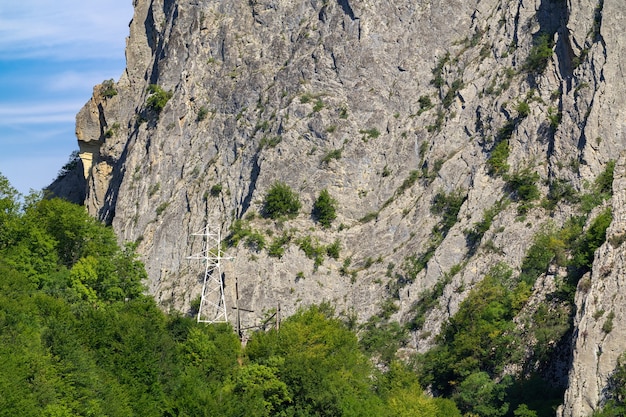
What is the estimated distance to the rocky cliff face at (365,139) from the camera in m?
86.1

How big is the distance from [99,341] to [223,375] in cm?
781

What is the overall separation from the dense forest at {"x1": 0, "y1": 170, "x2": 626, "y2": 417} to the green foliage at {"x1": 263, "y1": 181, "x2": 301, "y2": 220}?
7303mm

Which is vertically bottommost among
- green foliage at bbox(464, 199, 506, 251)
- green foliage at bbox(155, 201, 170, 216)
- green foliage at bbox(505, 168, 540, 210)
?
green foliage at bbox(464, 199, 506, 251)

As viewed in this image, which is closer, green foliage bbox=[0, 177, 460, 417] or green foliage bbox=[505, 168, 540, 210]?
green foliage bbox=[0, 177, 460, 417]

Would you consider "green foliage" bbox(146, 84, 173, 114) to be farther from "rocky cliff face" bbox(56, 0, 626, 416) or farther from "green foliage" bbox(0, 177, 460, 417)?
"green foliage" bbox(0, 177, 460, 417)

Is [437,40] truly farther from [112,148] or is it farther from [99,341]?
[99,341]

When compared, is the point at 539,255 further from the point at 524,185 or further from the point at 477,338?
the point at 477,338

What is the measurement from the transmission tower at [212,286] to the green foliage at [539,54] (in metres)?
21.5

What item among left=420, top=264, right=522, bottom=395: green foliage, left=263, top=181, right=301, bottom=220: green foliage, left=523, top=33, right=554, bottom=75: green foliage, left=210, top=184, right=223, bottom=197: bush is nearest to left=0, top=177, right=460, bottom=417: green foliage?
left=420, top=264, right=522, bottom=395: green foliage

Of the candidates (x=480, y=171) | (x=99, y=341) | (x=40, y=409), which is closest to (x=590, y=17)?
(x=480, y=171)

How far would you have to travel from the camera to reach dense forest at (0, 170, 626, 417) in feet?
226

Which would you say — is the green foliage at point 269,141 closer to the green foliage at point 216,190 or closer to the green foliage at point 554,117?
the green foliage at point 216,190

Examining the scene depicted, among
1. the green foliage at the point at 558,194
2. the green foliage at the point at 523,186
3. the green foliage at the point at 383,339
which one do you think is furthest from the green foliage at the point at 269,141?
the green foliage at the point at 558,194

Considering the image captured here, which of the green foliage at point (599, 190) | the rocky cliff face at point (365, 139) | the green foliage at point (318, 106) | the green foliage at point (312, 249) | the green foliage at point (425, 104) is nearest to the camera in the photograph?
the green foliage at point (599, 190)
